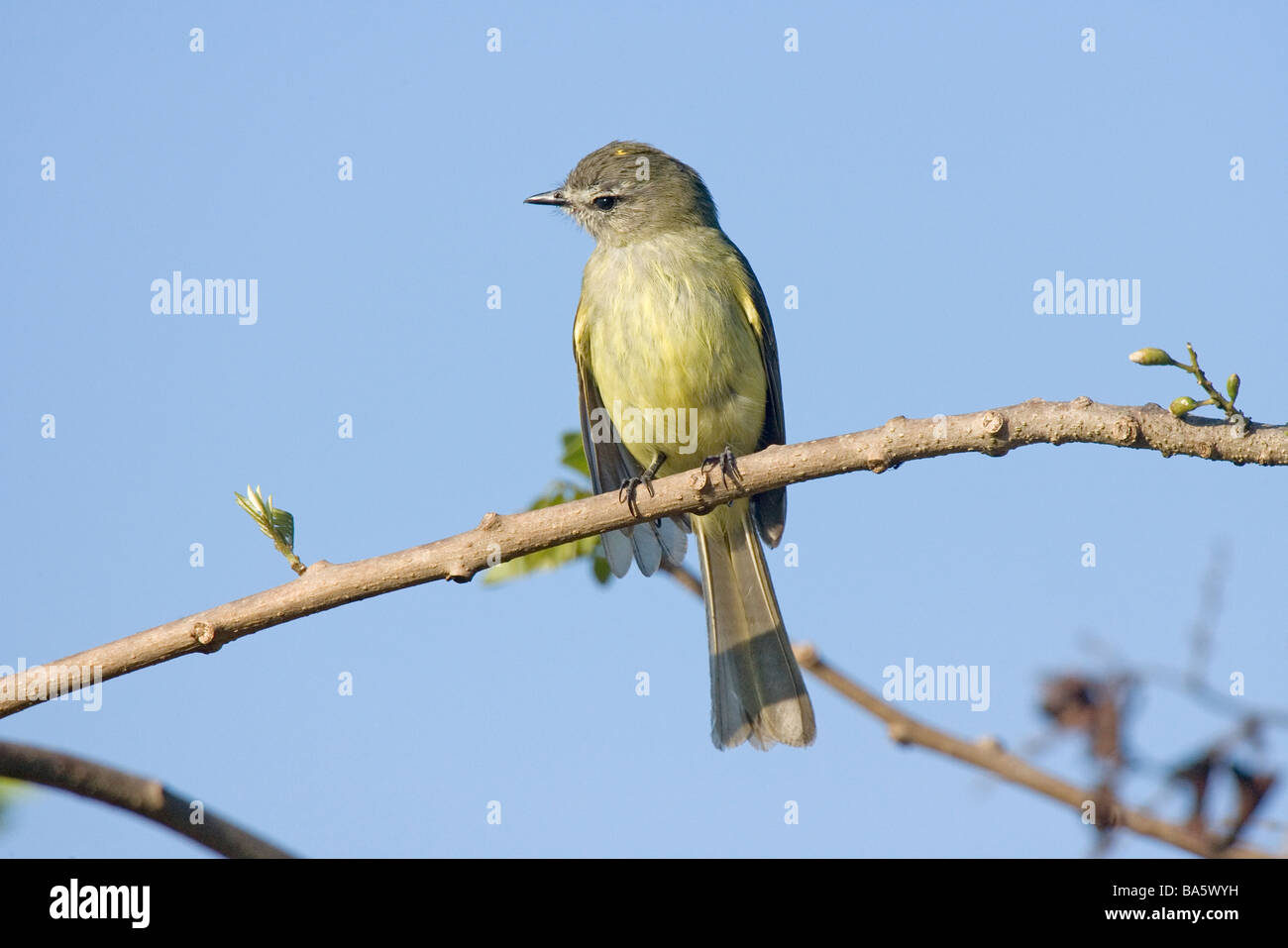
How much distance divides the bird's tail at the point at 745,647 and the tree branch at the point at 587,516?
1.89m

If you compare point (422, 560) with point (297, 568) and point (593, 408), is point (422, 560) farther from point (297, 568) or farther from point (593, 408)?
point (593, 408)

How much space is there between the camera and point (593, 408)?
6.64 meters

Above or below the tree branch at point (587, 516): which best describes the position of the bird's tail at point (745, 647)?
below

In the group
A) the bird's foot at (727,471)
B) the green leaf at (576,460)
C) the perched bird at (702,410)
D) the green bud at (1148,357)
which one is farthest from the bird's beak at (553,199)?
the green bud at (1148,357)

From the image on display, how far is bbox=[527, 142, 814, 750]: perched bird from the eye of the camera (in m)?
5.66

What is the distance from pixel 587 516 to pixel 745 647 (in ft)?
6.97

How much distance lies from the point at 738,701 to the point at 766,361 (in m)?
1.75

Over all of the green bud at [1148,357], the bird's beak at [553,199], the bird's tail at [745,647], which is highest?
the bird's beak at [553,199]

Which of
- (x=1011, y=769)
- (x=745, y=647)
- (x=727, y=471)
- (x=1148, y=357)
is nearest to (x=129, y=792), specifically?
(x=1011, y=769)

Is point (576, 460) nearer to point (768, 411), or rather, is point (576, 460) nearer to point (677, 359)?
point (677, 359)

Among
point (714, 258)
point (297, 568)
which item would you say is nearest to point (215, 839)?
point (297, 568)

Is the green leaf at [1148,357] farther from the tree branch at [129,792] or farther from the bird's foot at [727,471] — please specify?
the tree branch at [129,792]

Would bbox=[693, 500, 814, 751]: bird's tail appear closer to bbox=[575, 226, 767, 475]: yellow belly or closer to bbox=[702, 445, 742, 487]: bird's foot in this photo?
bbox=[575, 226, 767, 475]: yellow belly

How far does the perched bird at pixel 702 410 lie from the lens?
566 centimetres
